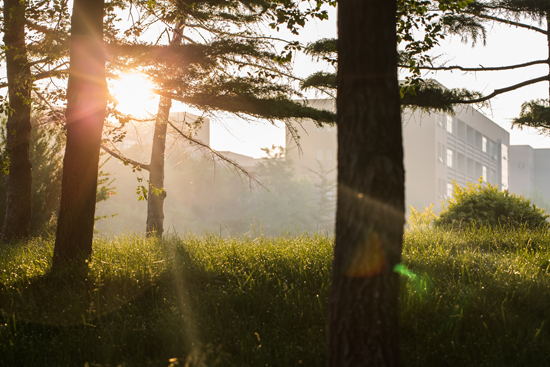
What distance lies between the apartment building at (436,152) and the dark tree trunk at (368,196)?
42.3 meters

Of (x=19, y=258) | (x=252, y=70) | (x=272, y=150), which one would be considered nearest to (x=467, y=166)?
(x=272, y=150)

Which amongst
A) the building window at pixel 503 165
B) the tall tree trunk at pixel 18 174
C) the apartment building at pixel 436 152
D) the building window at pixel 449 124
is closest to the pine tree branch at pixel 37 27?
the tall tree trunk at pixel 18 174

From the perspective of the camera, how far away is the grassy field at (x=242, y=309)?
12.0 ft

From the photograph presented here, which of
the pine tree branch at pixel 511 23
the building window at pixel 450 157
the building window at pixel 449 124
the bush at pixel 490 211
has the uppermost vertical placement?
Answer: the building window at pixel 449 124

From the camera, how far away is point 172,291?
492cm

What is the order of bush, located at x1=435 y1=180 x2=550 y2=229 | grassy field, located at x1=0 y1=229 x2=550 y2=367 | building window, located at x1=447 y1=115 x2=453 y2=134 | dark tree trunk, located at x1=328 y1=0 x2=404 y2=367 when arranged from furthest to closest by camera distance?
building window, located at x1=447 y1=115 x2=453 y2=134 < bush, located at x1=435 y1=180 x2=550 y2=229 < grassy field, located at x1=0 y1=229 x2=550 y2=367 < dark tree trunk, located at x1=328 y1=0 x2=404 y2=367

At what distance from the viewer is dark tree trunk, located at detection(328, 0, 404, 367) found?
2844 mm

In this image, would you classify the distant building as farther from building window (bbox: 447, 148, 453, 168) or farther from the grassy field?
the grassy field

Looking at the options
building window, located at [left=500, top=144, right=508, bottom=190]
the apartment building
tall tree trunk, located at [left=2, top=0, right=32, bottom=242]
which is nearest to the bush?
tall tree trunk, located at [left=2, top=0, right=32, bottom=242]

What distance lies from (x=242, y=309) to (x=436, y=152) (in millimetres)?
48138

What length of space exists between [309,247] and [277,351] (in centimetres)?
278

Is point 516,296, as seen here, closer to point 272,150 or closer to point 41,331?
point 41,331

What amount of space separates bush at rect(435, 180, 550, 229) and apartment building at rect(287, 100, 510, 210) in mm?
33827

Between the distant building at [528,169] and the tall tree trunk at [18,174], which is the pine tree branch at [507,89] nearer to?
the tall tree trunk at [18,174]
